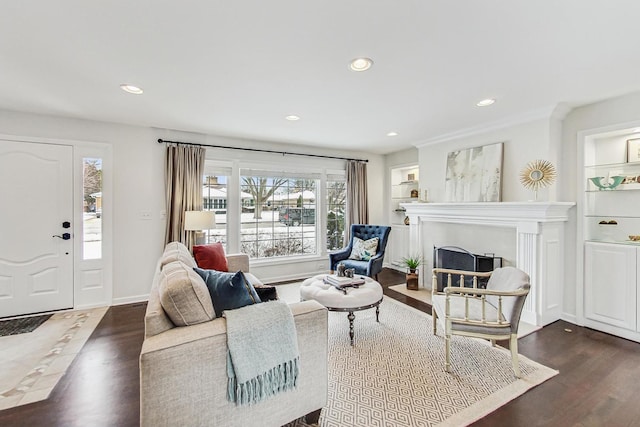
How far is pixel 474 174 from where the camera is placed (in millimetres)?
3916

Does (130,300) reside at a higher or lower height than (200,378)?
lower

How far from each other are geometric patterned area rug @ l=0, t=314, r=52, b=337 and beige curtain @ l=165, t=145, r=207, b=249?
155cm

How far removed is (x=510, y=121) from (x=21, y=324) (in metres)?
6.23

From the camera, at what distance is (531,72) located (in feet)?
7.67

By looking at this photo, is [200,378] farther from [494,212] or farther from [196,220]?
[494,212]

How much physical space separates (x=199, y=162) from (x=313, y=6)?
10.4ft

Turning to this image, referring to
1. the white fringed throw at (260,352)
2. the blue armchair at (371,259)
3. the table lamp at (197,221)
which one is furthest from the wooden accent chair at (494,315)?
the table lamp at (197,221)

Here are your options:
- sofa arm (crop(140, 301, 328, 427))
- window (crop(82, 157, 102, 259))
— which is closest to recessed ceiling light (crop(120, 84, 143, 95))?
window (crop(82, 157, 102, 259))

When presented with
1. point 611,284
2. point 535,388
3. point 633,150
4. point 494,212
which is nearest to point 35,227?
point 535,388

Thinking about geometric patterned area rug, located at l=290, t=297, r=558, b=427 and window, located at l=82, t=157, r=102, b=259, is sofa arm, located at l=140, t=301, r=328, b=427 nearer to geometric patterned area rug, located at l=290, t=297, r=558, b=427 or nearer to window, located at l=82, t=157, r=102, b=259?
geometric patterned area rug, located at l=290, t=297, r=558, b=427

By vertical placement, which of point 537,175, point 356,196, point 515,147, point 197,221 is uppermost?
point 515,147

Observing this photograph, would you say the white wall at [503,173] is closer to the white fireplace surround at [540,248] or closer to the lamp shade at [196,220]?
the white fireplace surround at [540,248]

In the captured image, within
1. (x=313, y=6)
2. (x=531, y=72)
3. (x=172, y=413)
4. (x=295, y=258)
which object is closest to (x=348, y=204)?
(x=295, y=258)

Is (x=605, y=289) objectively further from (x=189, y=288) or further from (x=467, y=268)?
(x=189, y=288)
